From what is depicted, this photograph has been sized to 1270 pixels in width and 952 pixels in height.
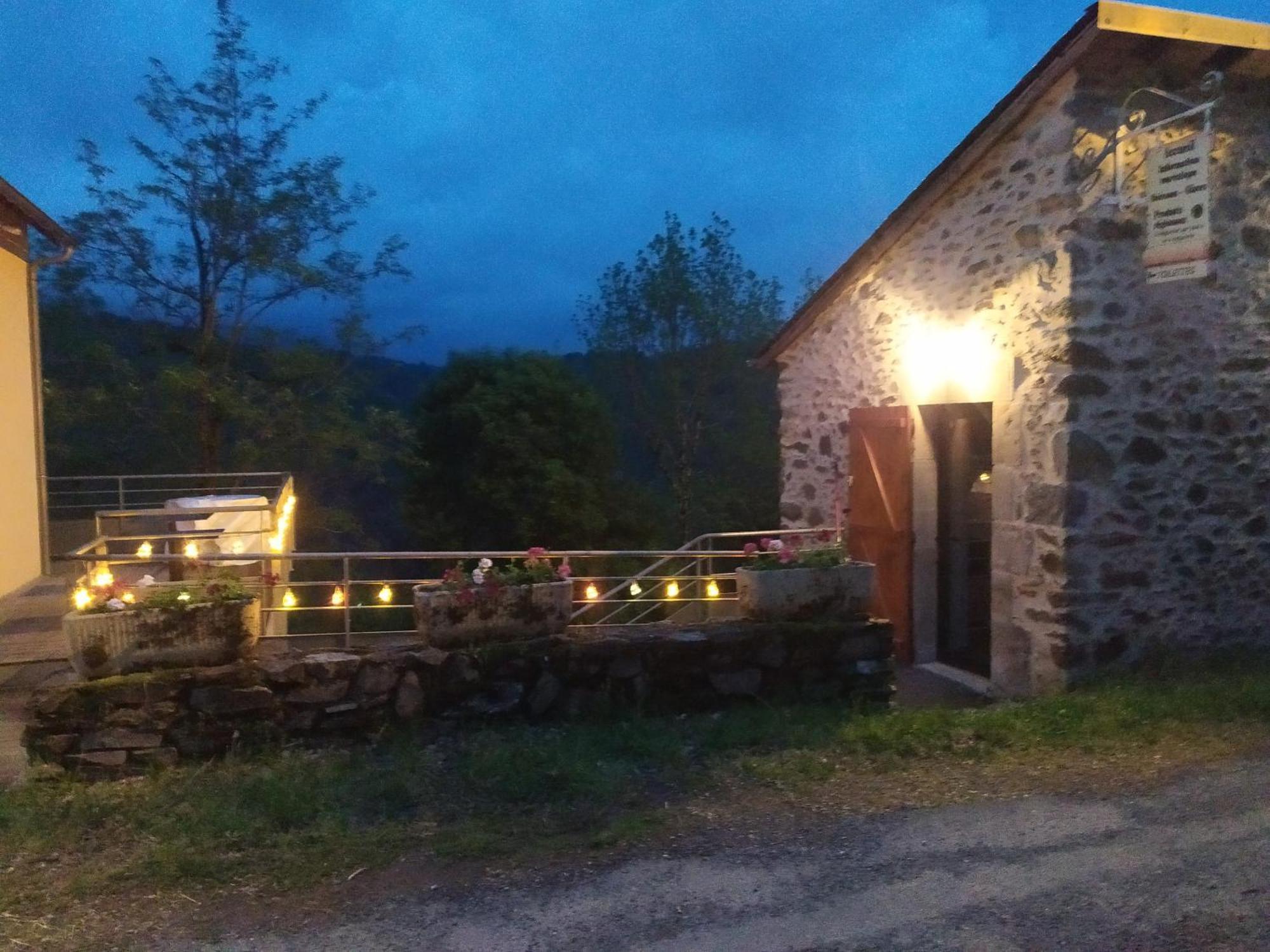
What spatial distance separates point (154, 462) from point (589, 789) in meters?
12.0

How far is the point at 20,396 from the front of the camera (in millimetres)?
9047

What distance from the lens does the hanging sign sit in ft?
18.7

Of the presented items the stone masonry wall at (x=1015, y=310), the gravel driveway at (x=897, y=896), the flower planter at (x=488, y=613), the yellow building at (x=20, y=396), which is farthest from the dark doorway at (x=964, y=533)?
the yellow building at (x=20, y=396)

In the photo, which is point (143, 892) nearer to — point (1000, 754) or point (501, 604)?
point (501, 604)

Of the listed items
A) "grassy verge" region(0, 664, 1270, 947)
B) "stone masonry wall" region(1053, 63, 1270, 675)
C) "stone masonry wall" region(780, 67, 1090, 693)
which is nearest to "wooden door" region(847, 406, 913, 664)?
"stone masonry wall" region(780, 67, 1090, 693)

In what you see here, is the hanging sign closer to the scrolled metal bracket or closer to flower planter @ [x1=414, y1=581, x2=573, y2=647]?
the scrolled metal bracket

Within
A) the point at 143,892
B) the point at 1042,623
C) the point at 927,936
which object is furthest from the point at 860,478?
the point at 143,892

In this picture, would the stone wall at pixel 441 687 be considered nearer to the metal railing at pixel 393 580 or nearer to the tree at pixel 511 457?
the metal railing at pixel 393 580

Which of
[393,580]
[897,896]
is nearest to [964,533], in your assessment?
[393,580]

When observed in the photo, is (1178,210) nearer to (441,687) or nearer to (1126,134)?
(1126,134)

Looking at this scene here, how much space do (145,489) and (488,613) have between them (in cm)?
884

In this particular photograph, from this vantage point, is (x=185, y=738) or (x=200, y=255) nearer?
(x=185, y=738)

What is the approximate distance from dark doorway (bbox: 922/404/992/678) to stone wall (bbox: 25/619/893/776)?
2.52 metres

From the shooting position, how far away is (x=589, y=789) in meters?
4.50
